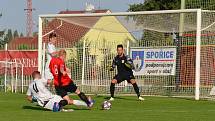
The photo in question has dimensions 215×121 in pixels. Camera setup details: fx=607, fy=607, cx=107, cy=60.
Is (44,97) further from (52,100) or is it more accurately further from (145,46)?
(145,46)

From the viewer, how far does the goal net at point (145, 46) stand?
22656 millimetres

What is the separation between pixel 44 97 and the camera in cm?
1597

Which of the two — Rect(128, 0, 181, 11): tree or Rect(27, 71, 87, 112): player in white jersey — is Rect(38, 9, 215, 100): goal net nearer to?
Rect(27, 71, 87, 112): player in white jersey

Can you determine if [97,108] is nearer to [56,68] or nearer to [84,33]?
[56,68]

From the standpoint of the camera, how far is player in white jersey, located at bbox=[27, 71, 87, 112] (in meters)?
15.6

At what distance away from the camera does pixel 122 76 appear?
2045 cm

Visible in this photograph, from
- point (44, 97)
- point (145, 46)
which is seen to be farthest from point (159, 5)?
point (44, 97)

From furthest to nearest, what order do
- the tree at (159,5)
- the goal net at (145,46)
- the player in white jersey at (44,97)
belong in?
the tree at (159,5) → the goal net at (145,46) → the player in white jersey at (44,97)

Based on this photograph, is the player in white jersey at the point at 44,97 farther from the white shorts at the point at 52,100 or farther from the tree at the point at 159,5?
the tree at the point at 159,5

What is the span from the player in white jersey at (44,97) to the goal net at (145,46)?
23.7ft

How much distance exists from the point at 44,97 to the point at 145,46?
9.37 metres

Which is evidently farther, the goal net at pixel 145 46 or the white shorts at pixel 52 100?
the goal net at pixel 145 46

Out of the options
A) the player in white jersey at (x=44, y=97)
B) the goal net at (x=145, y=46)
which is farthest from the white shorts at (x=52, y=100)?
the goal net at (x=145, y=46)

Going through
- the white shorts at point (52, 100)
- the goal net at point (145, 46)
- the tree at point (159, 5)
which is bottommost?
the white shorts at point (52, 100)
